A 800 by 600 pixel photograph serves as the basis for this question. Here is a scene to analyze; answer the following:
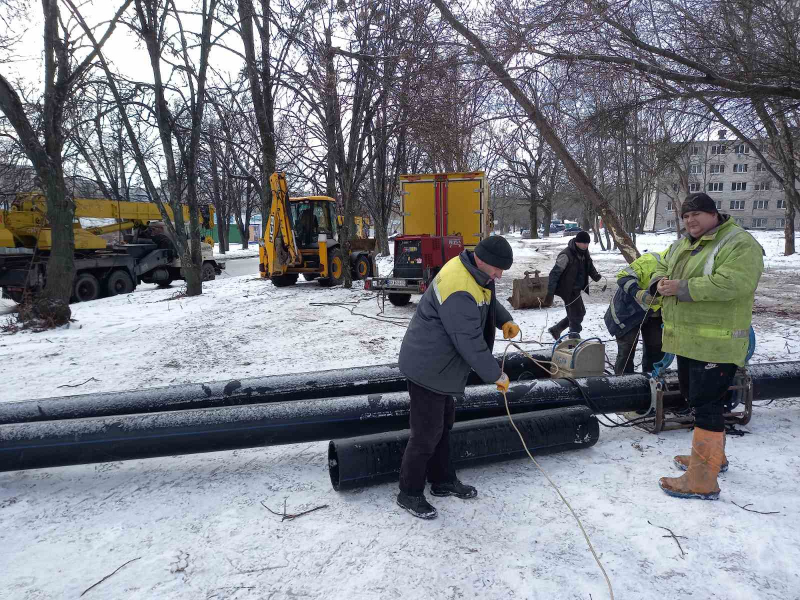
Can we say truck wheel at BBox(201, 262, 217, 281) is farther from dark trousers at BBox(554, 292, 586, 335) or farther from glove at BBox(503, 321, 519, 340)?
glove at BBox(503, 321, 519, 340)

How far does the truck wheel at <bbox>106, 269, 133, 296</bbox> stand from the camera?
1552 centimetres

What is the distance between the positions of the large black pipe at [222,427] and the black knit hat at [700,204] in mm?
1668

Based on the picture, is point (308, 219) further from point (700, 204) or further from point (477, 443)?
point (700, 204)

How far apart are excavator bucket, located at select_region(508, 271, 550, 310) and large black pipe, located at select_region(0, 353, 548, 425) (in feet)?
19.6

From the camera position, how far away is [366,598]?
241 cm

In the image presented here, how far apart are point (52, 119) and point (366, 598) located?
10.2 m

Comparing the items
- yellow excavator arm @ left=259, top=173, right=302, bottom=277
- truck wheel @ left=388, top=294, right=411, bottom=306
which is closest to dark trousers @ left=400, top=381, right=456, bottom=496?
truck wheel @ left=388, top=294, right=411, bottom=306

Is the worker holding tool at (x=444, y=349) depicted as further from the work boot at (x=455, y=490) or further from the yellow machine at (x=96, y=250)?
the yellow machine at (x=96, y=250)

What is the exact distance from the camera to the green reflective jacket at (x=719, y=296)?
3.03 metres

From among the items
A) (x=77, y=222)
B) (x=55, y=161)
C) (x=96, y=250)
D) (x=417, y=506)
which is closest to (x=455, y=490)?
(x=417, y=506)

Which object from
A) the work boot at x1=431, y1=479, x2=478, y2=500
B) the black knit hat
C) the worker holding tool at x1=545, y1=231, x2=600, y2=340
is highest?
the black knit hat

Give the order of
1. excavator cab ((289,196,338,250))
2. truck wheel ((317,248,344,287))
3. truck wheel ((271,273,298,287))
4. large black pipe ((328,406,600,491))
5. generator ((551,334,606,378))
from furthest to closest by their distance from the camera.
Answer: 1. excavator cab ((289,196,338,250))
2. truck wheel ((271,273,298,287))
3. truck wheel ((317,248,344,287))
4. generator ((551,334,606,378))
5. large black pipe ((328,406,600,491))

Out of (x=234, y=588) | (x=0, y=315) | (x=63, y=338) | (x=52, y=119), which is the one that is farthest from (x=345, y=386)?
(x=0, y=315)

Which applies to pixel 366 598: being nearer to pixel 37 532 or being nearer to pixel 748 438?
pixel 37 532
